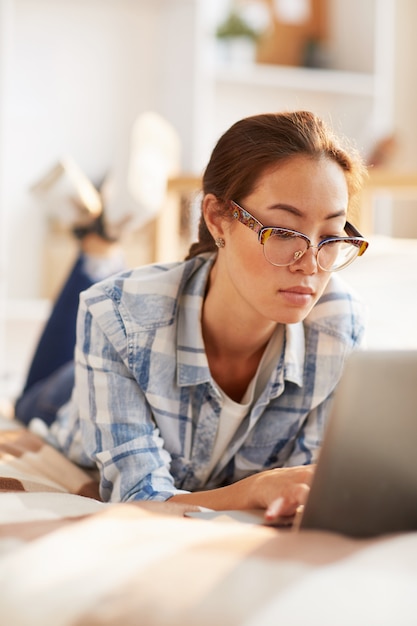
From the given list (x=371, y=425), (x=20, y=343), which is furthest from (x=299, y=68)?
(x=371, y=425)

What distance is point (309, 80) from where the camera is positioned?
3504 mm

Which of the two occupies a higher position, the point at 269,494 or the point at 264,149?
the point at 264,149

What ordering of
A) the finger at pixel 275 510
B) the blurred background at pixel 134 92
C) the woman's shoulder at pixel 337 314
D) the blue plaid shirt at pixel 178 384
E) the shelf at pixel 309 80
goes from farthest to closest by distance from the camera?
the shelf at pixel 309 80 → the blurred background at pixel 134 92 → the woman's shoulder at pixel 337 314 → the blue plaid shirt at pixel 178 384 → the finger at pixel 275 510

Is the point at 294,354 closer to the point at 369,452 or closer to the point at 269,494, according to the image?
the point at 269,494

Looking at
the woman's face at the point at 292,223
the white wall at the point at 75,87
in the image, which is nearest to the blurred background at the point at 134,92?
the white wall at the point at 75,87

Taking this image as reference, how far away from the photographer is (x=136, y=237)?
3.40 m

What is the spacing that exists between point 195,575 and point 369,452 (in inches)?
7.1

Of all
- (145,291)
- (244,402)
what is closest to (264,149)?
(145,291)

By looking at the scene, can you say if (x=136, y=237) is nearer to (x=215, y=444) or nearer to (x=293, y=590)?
(x=215, y=444)

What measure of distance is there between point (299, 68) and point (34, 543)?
10.9ft

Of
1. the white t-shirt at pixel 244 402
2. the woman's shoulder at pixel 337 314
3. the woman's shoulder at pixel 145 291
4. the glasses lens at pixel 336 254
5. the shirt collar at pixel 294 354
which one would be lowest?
the white t-shirt at pixel 244 402

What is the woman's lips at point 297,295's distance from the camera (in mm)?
1134

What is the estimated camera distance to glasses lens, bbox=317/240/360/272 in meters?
1.12

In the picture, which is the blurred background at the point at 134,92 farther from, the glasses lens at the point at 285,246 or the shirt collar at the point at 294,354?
the glasses lens at the point at 285,246
